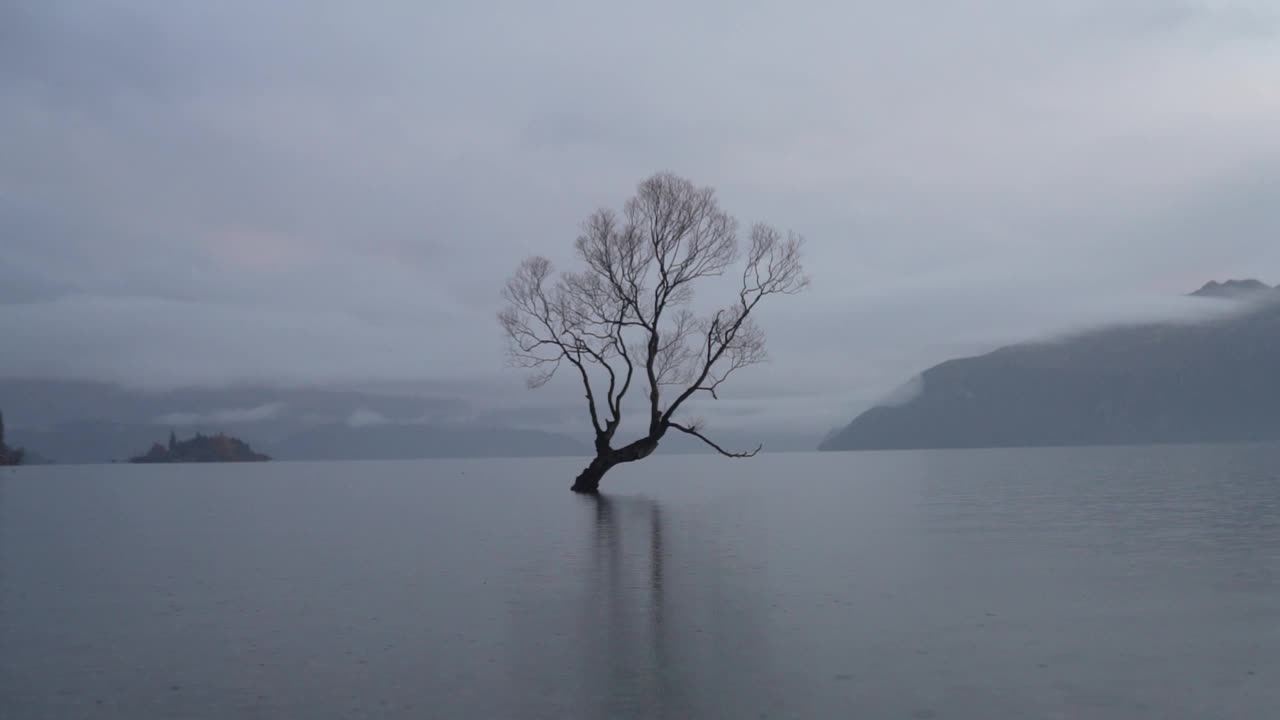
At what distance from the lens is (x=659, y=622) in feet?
43.9

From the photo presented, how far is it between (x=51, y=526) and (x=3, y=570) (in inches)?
605

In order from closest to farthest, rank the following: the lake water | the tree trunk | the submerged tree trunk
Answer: the lake water < the submerged tree trunk < the tree trunk

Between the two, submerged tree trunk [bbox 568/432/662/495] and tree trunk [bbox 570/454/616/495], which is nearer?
submerged tree trunk [bbox 568/432/662/495]

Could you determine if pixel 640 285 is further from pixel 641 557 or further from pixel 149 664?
pixel 149 664

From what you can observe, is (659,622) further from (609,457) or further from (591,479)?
(591,479)

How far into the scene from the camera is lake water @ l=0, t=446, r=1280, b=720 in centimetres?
959

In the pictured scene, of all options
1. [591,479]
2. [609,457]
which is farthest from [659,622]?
[591,479]

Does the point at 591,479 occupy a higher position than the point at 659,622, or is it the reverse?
the point at 591,479

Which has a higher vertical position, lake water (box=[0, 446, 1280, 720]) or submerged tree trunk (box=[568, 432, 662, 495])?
submerged tree trunk (box=[568, 432, 662, 495])

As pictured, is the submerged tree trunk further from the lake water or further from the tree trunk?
the lake water

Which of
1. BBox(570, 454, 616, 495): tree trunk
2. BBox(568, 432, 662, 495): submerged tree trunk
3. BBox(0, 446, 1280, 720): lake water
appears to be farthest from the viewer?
BBox(570, 454, 616, 495): tree trunk

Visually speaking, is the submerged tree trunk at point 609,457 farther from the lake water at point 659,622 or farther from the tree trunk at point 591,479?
the lake water at point 659,622

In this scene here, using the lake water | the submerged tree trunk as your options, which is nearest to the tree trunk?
the submerged tree trunk

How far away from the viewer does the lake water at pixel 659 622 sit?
9.59m
